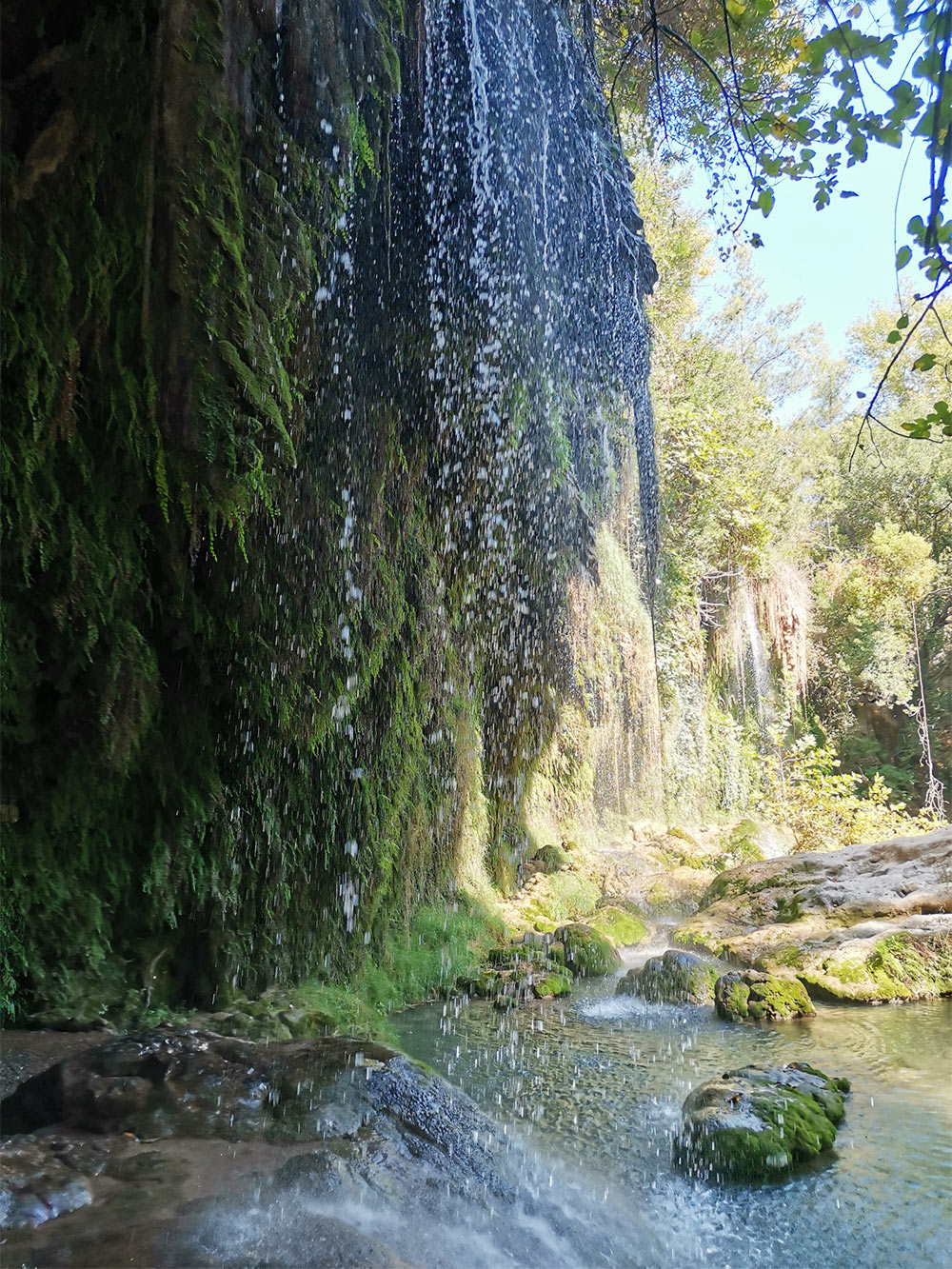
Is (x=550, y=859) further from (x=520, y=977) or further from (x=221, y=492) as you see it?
(x=221, y=492)

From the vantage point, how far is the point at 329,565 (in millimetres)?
3898

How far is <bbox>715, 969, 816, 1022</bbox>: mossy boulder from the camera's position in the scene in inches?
222

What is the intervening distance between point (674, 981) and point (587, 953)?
3.27ft

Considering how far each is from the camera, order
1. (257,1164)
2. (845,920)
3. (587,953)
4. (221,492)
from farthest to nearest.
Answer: (845,920), (587,953), (221,492), (257,1164)

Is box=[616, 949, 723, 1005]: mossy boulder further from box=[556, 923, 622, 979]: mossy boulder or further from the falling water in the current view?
the falling water

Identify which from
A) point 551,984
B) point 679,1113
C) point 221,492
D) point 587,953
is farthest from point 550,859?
point 221,492

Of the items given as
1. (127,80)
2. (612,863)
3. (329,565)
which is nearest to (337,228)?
(127,80)

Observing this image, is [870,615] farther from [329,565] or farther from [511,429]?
[329,565]

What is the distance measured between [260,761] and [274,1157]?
6.04 feet

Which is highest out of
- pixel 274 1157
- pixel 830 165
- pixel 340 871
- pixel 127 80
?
pixel 127 80

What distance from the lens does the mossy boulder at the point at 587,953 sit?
6902 millimetres

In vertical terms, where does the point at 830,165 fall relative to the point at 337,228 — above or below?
below

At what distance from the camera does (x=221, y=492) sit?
261 cm

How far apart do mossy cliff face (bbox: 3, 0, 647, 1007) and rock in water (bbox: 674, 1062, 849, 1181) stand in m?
1.90
